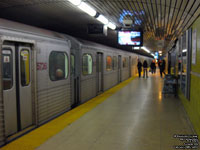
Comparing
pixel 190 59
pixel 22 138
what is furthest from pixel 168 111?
pixel 22 138

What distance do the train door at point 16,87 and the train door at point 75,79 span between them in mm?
Answer: 2510

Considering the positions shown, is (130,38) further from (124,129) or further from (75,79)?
(124,129)

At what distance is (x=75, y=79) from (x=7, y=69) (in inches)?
137

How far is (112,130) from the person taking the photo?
494cm

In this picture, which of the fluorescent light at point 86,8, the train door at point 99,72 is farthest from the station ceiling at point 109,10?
the train door at point 99,72

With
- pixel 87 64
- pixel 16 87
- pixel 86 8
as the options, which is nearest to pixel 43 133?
pixel 16 87

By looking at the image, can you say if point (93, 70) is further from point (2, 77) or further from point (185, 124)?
Answer: point (2, 77)

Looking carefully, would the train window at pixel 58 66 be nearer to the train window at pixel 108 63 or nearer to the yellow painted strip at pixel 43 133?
the yellow painted strip at pixel 43 133

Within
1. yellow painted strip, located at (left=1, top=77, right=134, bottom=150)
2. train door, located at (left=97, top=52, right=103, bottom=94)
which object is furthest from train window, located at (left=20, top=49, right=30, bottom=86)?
train door, located at (left=97, top=52, right=103, bottom=94)

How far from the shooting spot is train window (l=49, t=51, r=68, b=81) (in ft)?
18.9

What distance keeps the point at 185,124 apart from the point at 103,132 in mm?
2077

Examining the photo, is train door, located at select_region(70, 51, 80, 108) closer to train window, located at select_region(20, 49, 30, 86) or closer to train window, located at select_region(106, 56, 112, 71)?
train window, located at select_region(20, 49, 30, 86)

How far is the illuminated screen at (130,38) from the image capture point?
10.4 metres

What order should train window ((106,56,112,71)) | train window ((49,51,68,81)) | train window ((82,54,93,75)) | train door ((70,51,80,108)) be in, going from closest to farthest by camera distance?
train window ((49,51,68,81)) < train door ((70,51,80,108)) < train window ((82,54,93,75)) < train window ((106,56,112,71))
